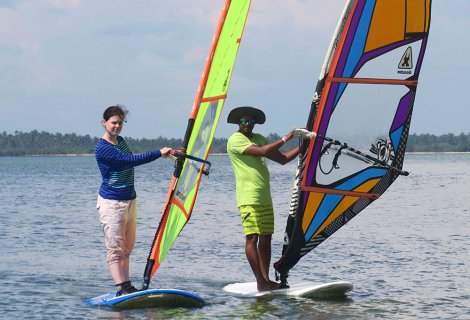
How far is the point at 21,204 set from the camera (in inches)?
1104

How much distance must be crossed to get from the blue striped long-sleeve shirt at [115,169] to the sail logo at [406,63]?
8.49 feet

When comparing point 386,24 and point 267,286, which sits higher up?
point 386,24

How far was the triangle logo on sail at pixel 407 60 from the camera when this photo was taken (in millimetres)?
9070

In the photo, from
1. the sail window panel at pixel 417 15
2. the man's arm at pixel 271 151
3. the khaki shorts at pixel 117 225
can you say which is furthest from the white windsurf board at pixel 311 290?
the sail window panel at pixel 417 15

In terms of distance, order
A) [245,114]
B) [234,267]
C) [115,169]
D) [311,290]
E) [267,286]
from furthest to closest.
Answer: [234,267] < [311,290] < [267,286] < [245,114] < [115,169]

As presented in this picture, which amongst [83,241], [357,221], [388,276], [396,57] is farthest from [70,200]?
[396,57]

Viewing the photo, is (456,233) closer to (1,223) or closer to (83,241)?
(83,241)

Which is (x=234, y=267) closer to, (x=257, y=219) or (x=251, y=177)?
(x=257, y=219)

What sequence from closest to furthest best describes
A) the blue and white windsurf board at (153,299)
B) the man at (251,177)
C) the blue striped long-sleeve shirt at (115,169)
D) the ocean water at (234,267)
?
the blue striped long-sleeve shirt at (115,169)
the blue and white windsurf board at (153,299)
the man at (251,177)
the ocean water at (234,267)

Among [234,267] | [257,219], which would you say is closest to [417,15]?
[257,219]

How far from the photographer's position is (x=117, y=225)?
7.93 m

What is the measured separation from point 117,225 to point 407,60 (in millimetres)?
3042

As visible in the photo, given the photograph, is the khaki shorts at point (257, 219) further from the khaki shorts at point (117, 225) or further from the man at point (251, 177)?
the khaki shorts at point (117, 225)

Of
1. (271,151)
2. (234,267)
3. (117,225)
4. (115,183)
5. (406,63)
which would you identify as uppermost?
(406,63)
